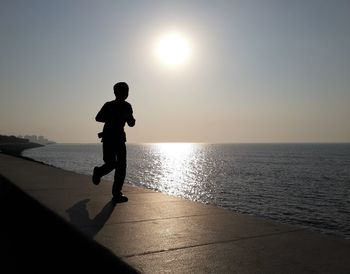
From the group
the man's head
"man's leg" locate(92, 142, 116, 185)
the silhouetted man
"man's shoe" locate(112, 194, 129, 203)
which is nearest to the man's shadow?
"man's shoe" locate(112, 194, 129, 203)

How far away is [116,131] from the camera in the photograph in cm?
581

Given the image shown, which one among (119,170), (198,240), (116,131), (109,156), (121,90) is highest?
(121,90)

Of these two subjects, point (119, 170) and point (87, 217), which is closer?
point (87, 217)

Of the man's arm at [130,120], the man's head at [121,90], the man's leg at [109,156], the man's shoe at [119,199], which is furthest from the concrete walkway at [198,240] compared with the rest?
the man's head at [121,90]

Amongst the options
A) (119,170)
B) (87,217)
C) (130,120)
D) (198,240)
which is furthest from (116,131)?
(198,240)

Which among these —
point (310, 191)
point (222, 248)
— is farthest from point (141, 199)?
point (310, 191)

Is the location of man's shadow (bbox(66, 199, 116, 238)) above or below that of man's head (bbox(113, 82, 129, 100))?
below

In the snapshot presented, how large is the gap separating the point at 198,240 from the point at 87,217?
1609 mm

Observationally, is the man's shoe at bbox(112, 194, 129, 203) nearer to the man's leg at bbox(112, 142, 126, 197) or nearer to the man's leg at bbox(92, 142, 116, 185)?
the man's leg at bbox(112, 142, 126, 197)

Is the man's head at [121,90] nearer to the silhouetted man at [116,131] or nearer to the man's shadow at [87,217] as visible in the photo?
the silhouetted man at [116,131]

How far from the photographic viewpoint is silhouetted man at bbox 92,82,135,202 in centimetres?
578

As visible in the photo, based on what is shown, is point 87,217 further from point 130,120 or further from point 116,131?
point 130,120

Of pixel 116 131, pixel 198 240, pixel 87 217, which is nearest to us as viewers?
pixel 198 240

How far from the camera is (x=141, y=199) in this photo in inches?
236
